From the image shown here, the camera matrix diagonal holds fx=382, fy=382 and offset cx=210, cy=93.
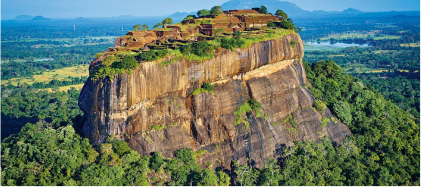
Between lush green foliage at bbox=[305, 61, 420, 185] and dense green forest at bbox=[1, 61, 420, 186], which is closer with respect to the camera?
dense green forest at bbox=[1, 61, 420, 186]

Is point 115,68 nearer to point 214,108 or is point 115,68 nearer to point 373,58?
point 214,108

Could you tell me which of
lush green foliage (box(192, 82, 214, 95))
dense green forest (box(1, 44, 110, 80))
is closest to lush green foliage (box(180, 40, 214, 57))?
lush green foliage (box(192, 82, 214, 95))

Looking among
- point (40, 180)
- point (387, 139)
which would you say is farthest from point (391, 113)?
point (40, 180)

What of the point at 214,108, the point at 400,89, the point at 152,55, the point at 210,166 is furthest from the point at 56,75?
the point at 400,89

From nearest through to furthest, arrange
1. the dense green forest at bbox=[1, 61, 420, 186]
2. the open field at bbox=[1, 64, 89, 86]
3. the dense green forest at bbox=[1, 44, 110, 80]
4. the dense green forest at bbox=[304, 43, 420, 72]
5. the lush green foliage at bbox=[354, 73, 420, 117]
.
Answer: the dense green forest at bbox=[1, 61, 420, 186], the lush green foliage at bbox=[354, 73, 420, 117], the open field at bbox=[1, 64, 89, 86], the dense green forest at bbox=[1, 44, 110, 80], the dense green forest at bbox=[304, 43, 420, 72]

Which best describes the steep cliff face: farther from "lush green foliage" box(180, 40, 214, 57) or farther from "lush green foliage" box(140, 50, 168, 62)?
"lush green foliage" box(180, 40, 214, 57)

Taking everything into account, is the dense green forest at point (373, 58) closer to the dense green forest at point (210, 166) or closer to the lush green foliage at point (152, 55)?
the dense green forest at point (210, 166)
